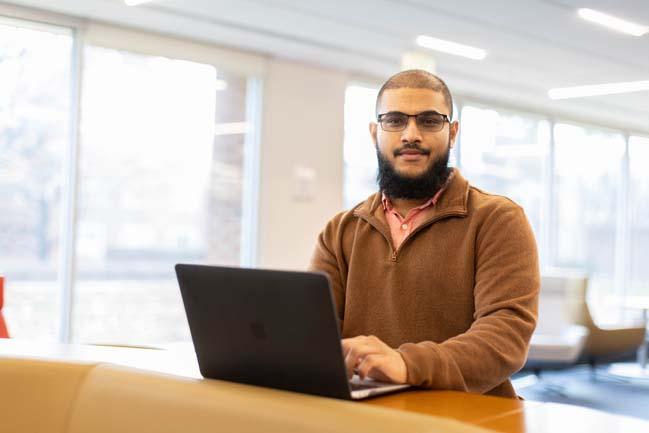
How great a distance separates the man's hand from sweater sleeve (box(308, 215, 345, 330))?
2.22ft

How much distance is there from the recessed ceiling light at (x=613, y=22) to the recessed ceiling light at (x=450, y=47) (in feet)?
3.89

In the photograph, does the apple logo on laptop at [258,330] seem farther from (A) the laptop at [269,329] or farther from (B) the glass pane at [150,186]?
(B) the glass pane at [150,186]

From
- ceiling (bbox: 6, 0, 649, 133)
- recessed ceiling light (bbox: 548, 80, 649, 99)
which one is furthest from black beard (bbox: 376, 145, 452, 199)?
recessed ceiling light (bbox: 548, 80, 649, 99)

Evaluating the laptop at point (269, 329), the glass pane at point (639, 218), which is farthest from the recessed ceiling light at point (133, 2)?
the glass pane at point (639, 218)

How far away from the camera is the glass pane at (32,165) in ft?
19.2

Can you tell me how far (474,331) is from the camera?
5.60 feet

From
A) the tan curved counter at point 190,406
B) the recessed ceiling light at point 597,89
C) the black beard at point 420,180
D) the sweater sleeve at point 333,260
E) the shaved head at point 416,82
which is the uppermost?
the recessed ceiling light at point 597,89

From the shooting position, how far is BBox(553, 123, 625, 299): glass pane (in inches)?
397

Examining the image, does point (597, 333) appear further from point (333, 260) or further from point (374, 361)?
point (374, 361)

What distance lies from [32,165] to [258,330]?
200 inches

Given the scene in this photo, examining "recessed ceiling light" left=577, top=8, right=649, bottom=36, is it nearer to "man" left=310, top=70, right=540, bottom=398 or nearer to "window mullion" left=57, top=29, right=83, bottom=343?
"window mullion" left=57, top=29, right=83, bottom=343

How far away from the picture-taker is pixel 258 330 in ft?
4.33

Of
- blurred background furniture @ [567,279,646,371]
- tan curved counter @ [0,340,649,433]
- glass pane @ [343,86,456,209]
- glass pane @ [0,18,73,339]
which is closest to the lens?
tan curved counter @ [0,340,649,433]

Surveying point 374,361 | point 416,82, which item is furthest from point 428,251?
point 374,361
